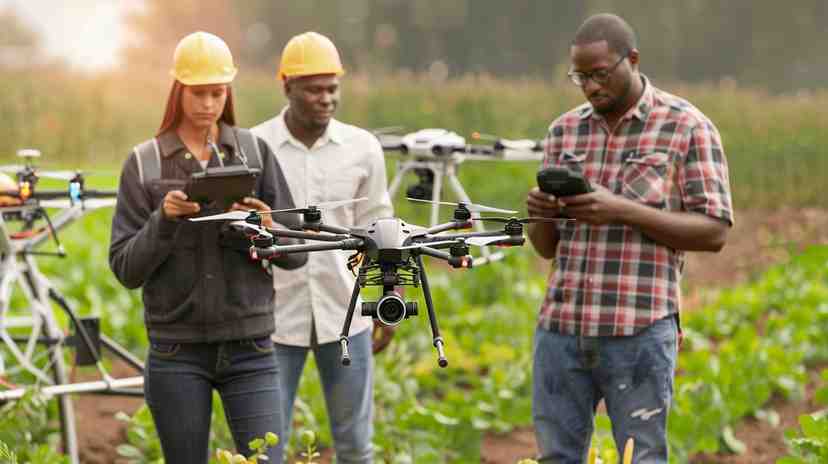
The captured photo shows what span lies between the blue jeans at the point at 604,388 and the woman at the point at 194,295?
2.90 feet

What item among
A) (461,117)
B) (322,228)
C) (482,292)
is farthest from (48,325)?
(461,117)

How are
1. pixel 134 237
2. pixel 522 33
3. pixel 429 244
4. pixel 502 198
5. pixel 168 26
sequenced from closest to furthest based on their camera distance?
pixel 429 244
pixel 134 237
pixel 502 198
pixel 522 33
pixel 168 26

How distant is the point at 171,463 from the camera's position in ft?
11.6

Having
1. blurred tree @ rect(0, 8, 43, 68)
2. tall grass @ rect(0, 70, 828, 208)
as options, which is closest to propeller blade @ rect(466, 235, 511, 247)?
tall grass @ rect(0, 70, 828, 208)

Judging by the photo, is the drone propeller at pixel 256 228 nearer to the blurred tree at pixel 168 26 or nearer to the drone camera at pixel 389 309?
the drone camera at pixel 389 309

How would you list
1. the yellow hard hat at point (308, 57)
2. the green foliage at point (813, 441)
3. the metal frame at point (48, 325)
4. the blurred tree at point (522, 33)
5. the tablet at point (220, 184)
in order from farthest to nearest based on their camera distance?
the blurred tree at point (522, 33) → the metal frame at point (48, 325) → the yellow hard hat at point (308, 57) → the green foliage at point (813, 441) → the tablet at point (220, 184)

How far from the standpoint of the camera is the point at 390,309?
7.46 feet

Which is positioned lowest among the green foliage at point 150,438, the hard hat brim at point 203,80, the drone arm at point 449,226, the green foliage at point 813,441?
the green foliage at point 150,438

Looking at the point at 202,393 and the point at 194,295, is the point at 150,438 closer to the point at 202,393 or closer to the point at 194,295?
the point at 202,393

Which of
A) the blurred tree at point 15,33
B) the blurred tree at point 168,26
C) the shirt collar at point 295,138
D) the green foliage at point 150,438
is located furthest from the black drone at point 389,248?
the blurred tree at point 15,33

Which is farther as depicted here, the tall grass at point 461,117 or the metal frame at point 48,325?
the tall grass at point 461,117

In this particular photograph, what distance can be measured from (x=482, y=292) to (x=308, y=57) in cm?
491

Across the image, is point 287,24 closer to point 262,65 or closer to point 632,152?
point 262,65

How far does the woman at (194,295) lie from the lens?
3.44 metres
